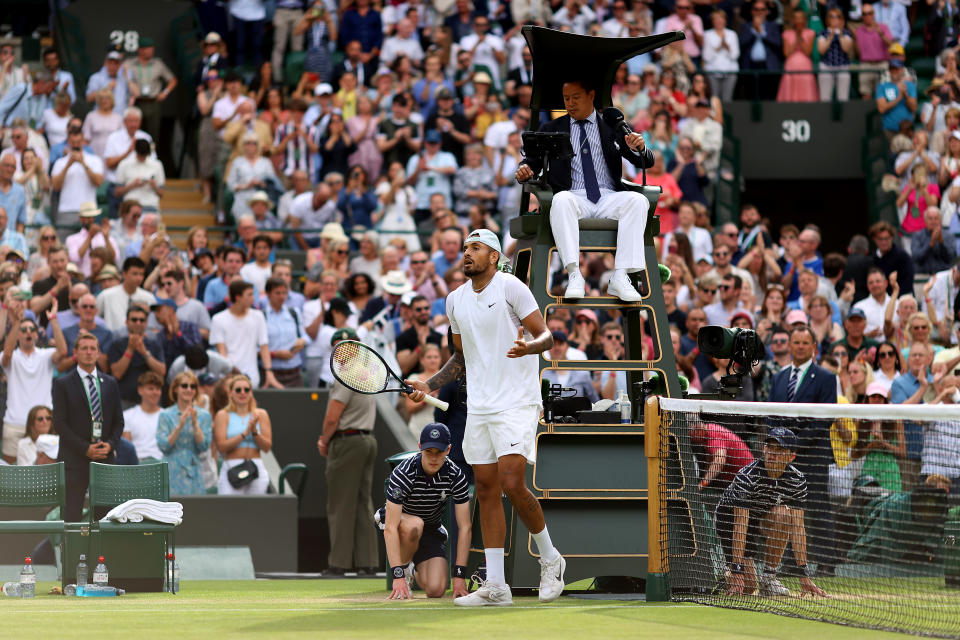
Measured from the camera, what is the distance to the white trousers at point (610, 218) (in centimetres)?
1162

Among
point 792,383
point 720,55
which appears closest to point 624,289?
point 792,383

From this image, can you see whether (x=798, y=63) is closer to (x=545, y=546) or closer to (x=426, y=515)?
(x=426, y=515)

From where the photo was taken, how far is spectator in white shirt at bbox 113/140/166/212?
66.7ft

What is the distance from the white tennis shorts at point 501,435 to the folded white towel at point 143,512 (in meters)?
3.53

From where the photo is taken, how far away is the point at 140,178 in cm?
2044

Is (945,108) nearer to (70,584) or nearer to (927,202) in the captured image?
(927,202)

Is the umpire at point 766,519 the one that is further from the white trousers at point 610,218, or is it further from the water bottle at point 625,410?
the white trousers at point 610,218

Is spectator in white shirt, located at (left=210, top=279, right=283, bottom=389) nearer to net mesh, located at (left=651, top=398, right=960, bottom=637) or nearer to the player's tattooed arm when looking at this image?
net mesh, located at (left=651, top=398, right=960, bottom=637)

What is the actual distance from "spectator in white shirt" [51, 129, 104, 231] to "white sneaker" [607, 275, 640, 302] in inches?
406

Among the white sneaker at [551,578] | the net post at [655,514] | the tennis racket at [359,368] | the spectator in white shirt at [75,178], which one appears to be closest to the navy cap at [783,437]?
the net post at [655,514]

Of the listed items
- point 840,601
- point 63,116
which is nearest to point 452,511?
point 840,601

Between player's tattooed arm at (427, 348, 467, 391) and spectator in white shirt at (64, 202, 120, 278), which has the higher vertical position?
spectator in white shirt at (64, 202, 120, 278)

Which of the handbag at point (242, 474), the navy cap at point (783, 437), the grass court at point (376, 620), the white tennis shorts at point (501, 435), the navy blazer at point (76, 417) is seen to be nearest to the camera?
the grass court at point (376, 620)

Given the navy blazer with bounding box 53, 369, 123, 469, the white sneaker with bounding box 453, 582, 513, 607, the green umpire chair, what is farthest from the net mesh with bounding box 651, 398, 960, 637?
the navy blazer with bounding box 53, 369, 123, 469
